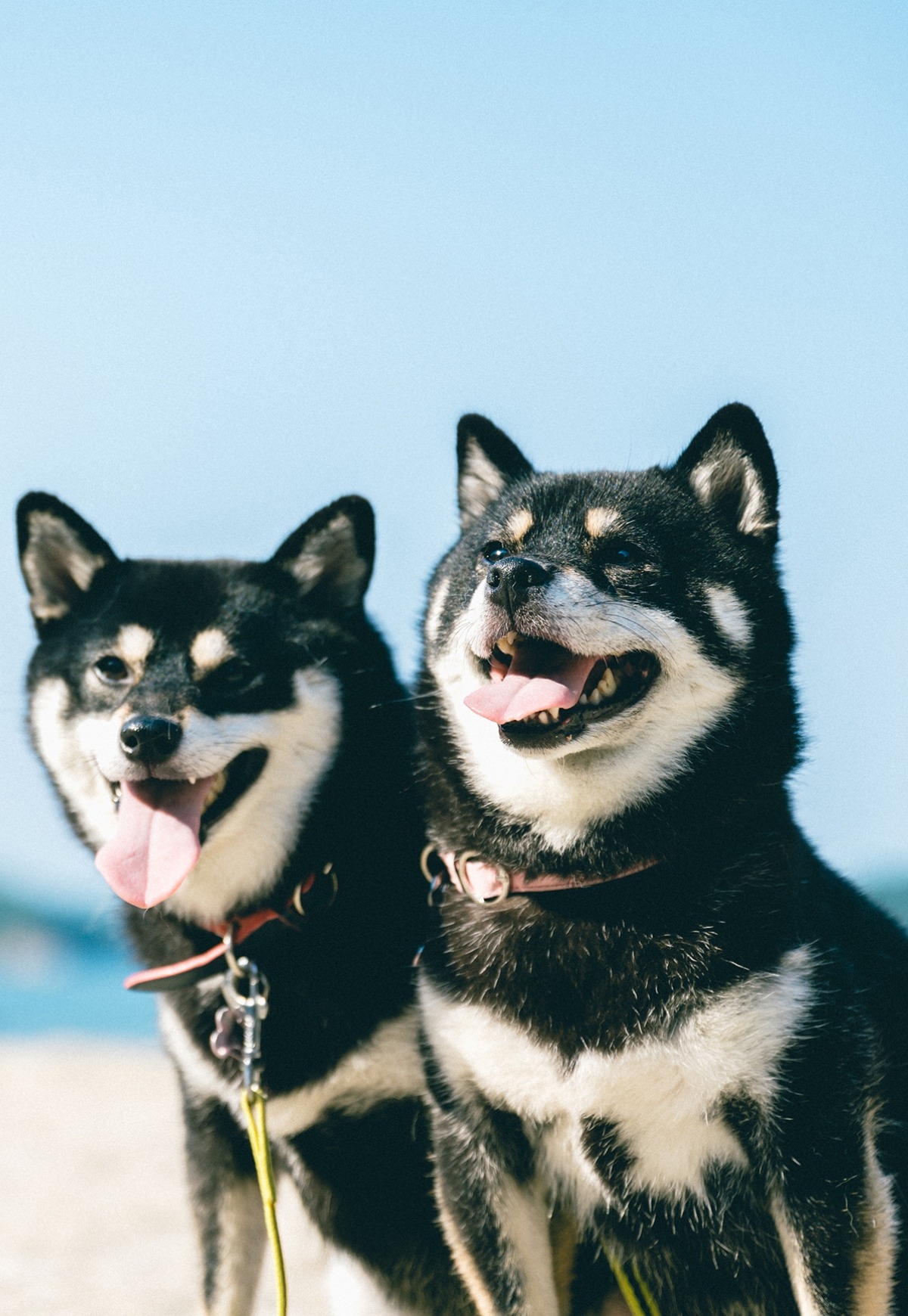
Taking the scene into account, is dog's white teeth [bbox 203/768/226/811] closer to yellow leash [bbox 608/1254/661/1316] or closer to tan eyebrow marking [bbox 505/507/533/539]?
tan eyebrow marking [bbox 505/507/533/539]

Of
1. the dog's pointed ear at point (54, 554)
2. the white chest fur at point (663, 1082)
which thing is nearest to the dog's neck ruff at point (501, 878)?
the white chest fur at point (663, 1082)

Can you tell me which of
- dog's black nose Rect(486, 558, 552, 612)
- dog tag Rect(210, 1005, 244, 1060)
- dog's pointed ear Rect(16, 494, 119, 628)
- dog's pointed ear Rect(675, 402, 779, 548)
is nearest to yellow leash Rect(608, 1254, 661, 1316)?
dog tag Rect(210, 1005, 244, 1060)

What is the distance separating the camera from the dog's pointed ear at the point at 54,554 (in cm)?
388

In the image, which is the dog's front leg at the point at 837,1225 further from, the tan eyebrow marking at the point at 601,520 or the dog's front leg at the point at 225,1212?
the dog's front leg at the point at 225,1212

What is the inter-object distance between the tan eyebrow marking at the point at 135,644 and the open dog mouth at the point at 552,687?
1.17 meters

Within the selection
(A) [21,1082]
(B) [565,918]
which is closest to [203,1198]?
(B) [565,918]

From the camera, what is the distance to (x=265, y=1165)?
10.2 feet

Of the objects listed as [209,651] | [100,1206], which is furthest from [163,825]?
[100,1206]

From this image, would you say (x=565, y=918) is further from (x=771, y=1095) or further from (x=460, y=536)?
(x=460, y=536)

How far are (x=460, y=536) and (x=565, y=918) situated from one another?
118 centimetres

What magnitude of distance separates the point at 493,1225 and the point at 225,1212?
3.43 feet

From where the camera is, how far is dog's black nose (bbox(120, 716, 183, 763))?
10.7 ft

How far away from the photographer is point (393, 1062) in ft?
10.9

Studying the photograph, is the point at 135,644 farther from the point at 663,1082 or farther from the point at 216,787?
the point at 663,1082
